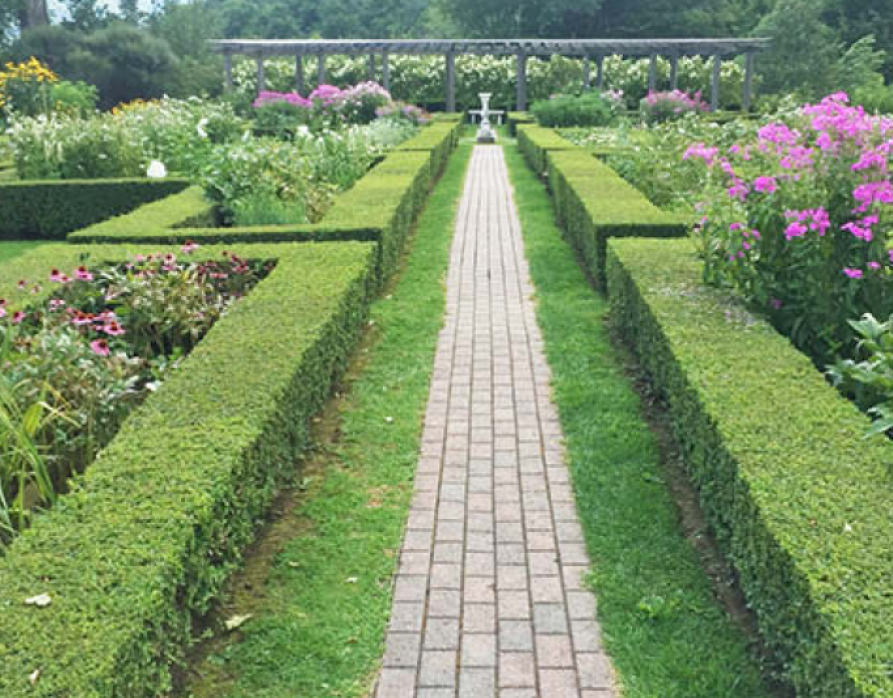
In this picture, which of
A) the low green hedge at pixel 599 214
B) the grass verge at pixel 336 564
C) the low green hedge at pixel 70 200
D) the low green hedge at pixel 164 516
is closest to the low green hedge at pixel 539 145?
the low green hedge at pixel 599 214

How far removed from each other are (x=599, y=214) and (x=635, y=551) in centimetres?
466

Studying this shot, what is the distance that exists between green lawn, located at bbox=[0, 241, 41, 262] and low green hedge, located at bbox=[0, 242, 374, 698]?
658cm

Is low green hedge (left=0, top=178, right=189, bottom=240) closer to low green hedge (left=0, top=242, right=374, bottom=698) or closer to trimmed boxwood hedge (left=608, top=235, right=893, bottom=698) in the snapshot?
low green hedge (left=0, top=242, right=374, bottom=698)

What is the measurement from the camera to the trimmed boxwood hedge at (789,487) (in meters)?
2.29

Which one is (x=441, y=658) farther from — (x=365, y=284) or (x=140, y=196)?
(x=140, y=196)

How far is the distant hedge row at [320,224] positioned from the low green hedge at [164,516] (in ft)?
7.73

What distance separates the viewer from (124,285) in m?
5.43

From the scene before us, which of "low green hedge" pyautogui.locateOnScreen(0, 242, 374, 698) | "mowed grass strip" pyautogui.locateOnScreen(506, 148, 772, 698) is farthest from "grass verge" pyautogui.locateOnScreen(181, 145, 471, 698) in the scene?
"mowed grass strip" pyautogui.locateOnScreen(506, 148, 772, 698)

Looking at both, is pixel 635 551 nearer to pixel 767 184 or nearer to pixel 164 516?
pixel 164 516

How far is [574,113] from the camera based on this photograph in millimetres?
22422

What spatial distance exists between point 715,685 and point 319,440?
2469mm

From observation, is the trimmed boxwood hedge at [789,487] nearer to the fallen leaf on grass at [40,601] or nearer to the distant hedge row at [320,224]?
the fallen leaf on grass at [40,601]

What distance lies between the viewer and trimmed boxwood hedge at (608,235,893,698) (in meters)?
2.29

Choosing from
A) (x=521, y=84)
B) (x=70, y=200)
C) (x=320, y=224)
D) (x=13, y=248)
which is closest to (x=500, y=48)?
(x=521, y=84)
